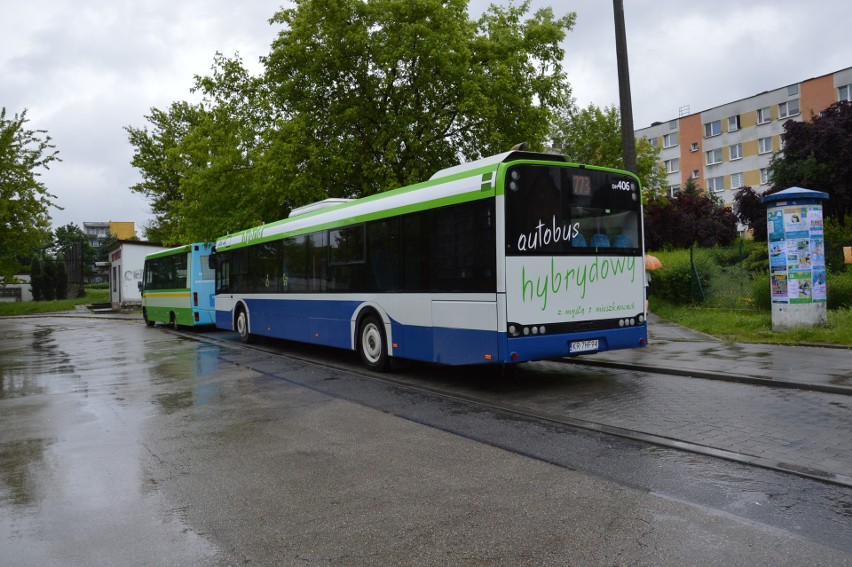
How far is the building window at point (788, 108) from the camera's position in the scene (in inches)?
2088

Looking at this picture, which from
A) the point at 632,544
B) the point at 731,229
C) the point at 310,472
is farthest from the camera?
the point at 731,229

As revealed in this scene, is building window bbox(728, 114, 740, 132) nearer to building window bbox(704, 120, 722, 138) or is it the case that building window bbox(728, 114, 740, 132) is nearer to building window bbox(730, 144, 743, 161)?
building window bbox(704, 120, 722, 138)

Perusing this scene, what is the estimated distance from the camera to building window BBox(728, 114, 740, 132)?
58.3m

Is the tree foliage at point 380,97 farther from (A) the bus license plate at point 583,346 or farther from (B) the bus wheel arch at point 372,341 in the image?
(A) the bus license plate at point 583,346

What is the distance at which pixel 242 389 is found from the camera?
9.69 metres

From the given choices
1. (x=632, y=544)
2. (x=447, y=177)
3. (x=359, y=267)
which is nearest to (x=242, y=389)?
(x=359, y=267)

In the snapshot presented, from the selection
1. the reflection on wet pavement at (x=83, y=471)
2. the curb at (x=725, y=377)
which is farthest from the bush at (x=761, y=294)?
the reflection on wet pavement at (x=83, y=471)

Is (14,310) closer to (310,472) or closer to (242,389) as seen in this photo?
(242,389)

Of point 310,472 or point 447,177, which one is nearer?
point 310,472

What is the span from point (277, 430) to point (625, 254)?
Answer: 536 centimetres

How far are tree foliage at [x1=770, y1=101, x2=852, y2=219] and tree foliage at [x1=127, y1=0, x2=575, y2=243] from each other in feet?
65.4

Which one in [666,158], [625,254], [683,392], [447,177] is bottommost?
[683,392]

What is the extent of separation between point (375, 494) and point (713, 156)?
209ft

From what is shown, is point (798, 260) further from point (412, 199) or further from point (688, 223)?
point (688, 223)
